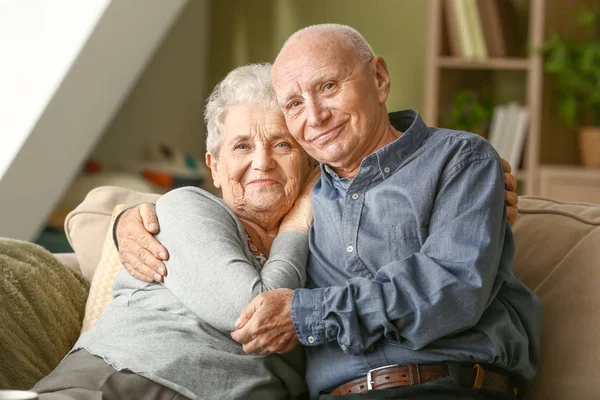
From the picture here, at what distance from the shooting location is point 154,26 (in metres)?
3.40

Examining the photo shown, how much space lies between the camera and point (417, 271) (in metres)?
1.47

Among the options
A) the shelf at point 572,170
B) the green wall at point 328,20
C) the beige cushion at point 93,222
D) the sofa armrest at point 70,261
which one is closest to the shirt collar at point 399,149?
the beige cushion at point 93,222

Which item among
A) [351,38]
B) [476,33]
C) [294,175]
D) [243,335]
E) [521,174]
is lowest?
[521,174]

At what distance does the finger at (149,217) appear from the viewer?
1709 mm

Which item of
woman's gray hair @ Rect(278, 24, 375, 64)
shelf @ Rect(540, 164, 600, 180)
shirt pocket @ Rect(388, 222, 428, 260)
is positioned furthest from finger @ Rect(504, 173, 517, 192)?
shelf @ Rect(540, 164, 600, 180)

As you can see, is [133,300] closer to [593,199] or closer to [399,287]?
[399,287]

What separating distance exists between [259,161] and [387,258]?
355 mm

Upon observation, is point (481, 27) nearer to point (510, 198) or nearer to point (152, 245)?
point (510, 198)

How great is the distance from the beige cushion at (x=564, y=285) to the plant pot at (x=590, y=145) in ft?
6.29

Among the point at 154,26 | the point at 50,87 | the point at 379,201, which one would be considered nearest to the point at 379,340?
the point at 379,201

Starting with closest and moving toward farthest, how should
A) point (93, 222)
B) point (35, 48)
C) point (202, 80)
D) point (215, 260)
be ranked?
point (215, 260), point (93, 222), point (35, 48), point (202, 80)

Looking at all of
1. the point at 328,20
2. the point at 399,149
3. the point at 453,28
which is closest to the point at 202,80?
the point at 328,20

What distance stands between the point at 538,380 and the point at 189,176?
3.04m

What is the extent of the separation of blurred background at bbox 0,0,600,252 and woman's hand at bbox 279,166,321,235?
1.51m
